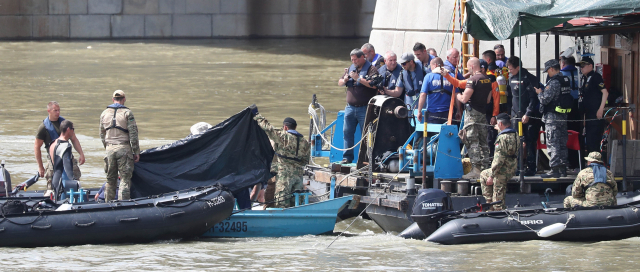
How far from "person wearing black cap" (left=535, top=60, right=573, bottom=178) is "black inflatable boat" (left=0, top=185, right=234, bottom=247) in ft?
13.7

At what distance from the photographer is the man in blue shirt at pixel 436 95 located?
1140 centimetres

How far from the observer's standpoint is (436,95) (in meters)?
11.6

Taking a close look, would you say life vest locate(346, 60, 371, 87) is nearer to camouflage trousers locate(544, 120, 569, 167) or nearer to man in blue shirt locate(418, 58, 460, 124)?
man in blue shirt locate(418, 58, 460, 124)

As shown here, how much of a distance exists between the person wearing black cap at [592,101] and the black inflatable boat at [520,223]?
5.00 feet

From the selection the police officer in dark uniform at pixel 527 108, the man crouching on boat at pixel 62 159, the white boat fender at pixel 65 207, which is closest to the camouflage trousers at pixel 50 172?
the man crouching on boat at pixel 62 159

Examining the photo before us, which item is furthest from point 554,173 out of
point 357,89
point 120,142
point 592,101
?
point 120,142

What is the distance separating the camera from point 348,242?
10.3 meters

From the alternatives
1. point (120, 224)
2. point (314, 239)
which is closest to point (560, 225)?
point (314, 239)

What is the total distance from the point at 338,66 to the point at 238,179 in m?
24.4

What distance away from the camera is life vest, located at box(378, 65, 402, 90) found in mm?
12039

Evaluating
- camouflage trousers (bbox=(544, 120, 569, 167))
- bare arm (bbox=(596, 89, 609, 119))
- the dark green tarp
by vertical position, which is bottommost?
camouflage trousers (bbox=(544, 120, 569, 167))

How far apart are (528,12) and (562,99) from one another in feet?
4.08

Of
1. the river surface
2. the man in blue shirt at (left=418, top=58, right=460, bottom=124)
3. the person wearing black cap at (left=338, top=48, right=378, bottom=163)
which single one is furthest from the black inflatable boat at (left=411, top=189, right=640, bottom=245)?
the person wearing black cap at (left=338, top=48, right=378, bottom=163)

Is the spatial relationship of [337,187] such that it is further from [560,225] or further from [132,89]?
[132,89]
